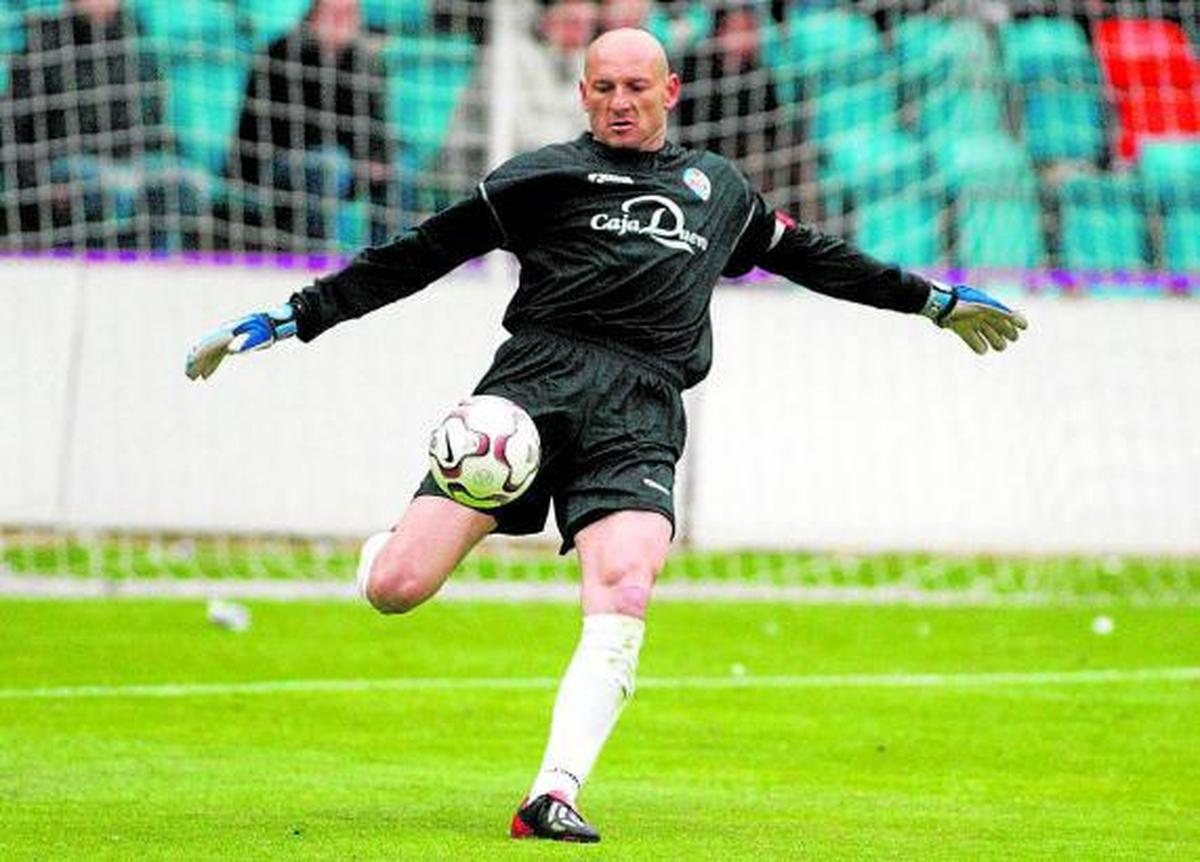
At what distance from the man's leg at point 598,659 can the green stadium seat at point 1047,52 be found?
1033 cm

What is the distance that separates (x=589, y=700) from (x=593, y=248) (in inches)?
49.9

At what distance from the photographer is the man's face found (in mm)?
7406

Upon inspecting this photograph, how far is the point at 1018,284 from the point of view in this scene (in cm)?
1570

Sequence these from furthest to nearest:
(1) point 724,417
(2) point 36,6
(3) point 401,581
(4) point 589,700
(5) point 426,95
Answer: (5) point 426,95, (2) point 36,6, (1) point 724,417, (3) point 401,581, (4) point 589,700

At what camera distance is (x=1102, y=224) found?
17438 mm

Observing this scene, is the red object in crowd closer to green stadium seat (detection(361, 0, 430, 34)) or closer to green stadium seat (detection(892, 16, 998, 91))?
green stadium seat (detection(892, 16, 998, 91))

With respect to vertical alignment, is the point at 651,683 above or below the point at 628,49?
below

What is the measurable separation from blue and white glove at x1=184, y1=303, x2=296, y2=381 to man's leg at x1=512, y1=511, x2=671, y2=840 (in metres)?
0.98

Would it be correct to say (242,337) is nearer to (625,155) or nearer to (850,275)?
(625,155)

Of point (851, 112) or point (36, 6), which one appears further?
point (851, 112)

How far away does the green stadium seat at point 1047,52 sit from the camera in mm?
17094

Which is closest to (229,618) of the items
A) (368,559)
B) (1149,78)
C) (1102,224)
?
(368,559)

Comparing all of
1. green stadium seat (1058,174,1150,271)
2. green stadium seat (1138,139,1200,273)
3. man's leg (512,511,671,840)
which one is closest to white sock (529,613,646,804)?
man's leg (512,511,671,840)

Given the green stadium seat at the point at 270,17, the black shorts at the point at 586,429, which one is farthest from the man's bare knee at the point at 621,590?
the green stadium seat at the point at 270,17
